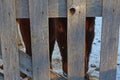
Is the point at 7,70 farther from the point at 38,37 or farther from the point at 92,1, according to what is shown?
the point at 92,1

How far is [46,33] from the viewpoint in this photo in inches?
92.0

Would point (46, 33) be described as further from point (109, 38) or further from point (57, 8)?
point (109, 38)

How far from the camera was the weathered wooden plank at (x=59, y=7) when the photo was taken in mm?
2236

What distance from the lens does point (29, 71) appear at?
99.5 inches

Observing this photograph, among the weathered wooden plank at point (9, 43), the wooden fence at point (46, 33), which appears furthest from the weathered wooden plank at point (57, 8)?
the weathered wooden plank at point (9, 43)

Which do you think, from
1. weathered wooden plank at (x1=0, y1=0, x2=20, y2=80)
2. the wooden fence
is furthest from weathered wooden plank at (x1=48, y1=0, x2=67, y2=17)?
weathered wooden plank at (x1=0, y1=0, x2=20, y2=80)

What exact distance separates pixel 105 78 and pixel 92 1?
2.27ft

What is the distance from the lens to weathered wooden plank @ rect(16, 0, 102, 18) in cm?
224

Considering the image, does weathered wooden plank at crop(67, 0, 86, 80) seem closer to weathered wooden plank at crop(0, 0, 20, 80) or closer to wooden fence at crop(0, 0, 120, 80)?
wooden fence at crop(0, 0, 120, 80)

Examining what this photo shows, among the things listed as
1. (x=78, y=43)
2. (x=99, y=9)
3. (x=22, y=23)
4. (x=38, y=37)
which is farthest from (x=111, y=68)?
(x=22, y=23)

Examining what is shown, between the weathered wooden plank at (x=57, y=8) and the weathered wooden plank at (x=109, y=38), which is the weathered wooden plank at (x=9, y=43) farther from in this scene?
the weathered wooden plank at (x=109, y=38)

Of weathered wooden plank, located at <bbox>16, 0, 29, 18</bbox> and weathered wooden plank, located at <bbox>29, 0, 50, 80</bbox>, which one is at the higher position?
weathered wooden plank, located at <bbox>16, 0, 29, 18</bbox>

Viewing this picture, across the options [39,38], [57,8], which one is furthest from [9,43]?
[57,8]

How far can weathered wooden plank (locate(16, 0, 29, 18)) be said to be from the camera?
229 cm
